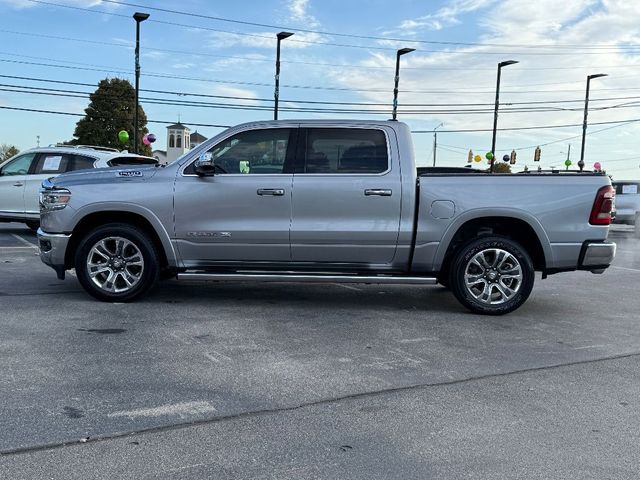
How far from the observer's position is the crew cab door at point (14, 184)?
42.2 ft

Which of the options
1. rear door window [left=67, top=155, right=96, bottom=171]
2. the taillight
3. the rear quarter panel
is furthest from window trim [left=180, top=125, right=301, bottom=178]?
rear door window [left=67, top=155, right=96, bottom=171]

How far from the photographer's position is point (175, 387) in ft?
13.1

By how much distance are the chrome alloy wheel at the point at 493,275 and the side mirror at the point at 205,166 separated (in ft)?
9.31

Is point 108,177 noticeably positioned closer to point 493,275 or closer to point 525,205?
point 493,275

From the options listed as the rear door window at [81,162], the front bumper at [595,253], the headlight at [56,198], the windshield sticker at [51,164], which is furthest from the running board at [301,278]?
the windshield sticker at [51,164]

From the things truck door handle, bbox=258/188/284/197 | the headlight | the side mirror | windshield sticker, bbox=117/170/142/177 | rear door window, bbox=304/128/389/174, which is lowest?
the headlight

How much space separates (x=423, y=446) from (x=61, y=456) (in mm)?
1860

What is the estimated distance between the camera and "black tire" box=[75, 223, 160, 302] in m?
6.33

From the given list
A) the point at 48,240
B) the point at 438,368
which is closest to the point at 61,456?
the point at 438,368

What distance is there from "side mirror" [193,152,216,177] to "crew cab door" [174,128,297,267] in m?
0.05

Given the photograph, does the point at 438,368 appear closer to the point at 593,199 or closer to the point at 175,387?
the point at 175,387

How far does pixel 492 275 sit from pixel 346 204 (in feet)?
5.65

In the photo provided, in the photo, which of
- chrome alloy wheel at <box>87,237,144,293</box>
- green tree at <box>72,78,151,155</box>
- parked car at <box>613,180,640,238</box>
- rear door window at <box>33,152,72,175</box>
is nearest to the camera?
chrome alloy wheel at <box>87,237,144,293</box>

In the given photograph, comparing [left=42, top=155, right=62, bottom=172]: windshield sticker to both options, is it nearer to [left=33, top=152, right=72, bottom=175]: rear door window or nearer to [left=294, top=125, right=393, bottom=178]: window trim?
[left=33, top=152, right=72, bottom=175]: rear door window
